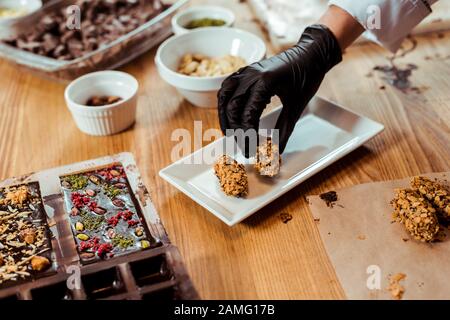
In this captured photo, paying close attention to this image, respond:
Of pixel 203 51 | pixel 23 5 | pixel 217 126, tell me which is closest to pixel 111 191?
pixel 217 126

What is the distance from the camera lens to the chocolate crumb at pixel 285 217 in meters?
1.15

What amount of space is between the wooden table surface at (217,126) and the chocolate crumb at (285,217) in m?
0.01

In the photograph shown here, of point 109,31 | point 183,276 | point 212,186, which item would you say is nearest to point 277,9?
point 109,31

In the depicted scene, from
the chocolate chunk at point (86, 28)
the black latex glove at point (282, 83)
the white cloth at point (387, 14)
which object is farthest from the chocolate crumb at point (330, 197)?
the chocolate chunk at point (86, 28)

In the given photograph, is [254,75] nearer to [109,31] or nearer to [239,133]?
[239,133]

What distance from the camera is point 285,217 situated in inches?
45.3

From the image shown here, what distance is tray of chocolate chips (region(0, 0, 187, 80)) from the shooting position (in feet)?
5.27

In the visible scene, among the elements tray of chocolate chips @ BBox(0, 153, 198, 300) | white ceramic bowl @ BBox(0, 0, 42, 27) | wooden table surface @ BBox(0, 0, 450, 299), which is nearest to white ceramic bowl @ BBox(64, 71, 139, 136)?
wooden table surface @ BBox(0, 0, 450, 299)

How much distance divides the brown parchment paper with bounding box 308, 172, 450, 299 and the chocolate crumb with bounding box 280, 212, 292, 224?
57 mm

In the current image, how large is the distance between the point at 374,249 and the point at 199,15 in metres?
1.14

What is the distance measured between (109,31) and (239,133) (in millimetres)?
823

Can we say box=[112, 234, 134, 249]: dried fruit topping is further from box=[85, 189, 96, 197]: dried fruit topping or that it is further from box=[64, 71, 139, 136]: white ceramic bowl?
box=[64, 71, 139, 136]: white ceramic bowl
